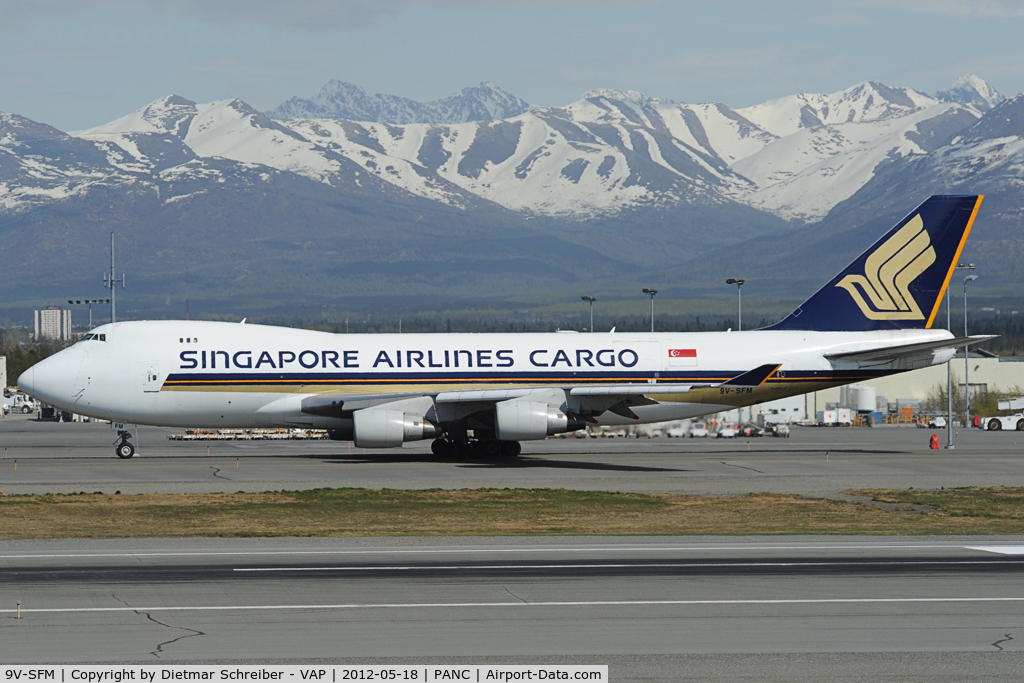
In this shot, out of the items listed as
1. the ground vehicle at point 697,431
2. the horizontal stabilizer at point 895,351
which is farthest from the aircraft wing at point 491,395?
the ground vehicle at point 697,431

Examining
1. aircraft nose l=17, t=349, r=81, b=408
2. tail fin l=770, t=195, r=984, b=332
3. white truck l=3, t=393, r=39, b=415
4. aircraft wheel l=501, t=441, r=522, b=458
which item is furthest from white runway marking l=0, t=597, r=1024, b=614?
white truck l=3, t=393, r=39, b=415

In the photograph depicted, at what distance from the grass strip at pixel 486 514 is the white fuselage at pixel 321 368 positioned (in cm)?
1124

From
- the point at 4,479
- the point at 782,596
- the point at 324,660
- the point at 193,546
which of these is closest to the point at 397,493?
the point at 193,546

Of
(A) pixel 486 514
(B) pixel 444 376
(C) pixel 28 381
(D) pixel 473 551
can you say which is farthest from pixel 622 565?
(C) pixel 28 381

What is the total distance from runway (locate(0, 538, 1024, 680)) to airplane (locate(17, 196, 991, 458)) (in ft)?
64.9

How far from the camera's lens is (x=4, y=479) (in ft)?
130

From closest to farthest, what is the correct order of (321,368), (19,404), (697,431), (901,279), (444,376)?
(321,368), (444,376), (901,279), (697,431), (19,404)

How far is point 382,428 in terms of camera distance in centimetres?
4375

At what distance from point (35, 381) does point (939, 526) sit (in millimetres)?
33911

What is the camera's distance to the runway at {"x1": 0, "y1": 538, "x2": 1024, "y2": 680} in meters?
15.5

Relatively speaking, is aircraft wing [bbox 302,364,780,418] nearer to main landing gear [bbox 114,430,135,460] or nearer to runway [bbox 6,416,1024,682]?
main landing gear [bbox 114,430,135,460]

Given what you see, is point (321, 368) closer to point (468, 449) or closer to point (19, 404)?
point (468, 449)

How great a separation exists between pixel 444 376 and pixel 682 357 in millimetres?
9806

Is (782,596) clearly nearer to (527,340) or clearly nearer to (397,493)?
(397,493)
